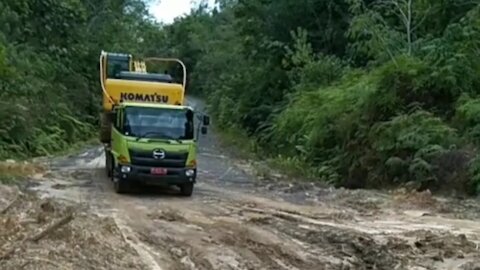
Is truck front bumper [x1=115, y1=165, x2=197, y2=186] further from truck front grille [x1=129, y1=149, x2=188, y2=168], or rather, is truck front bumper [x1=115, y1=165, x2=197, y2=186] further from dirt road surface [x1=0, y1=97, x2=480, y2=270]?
dirt road surface [x1=0, y1=97, x2=480, y2=270]

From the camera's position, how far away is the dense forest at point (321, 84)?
24.6m

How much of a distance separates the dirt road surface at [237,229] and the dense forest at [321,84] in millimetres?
2236

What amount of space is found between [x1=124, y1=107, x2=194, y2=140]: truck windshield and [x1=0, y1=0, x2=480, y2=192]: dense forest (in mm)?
5760

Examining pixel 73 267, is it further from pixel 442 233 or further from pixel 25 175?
pixel 25 175

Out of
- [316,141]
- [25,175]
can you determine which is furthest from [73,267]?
[316,141]

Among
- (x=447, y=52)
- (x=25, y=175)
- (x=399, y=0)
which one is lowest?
(x=25, y=175)

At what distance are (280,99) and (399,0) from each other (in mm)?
13540

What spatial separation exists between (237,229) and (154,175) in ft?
19.0

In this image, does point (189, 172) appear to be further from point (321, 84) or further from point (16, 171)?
point (321, 84)

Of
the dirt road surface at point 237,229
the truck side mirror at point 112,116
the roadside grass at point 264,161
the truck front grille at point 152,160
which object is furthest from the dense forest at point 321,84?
the truck side mirror at point 112,116

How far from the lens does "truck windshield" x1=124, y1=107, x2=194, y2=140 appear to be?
71.9ft

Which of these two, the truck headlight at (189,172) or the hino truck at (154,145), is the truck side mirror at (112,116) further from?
the truck headlight at (189,172)

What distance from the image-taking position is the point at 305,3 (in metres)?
43.7

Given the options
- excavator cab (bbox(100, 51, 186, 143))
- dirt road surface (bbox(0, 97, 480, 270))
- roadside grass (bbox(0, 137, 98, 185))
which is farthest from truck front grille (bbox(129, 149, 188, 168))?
excavator cab (bbox(100, 51, 186, 143))
